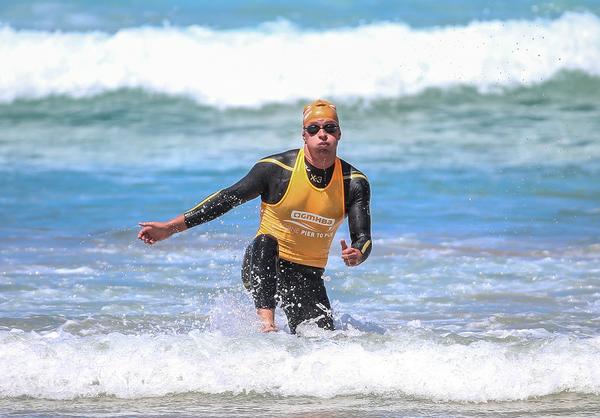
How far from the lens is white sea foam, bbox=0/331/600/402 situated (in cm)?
623

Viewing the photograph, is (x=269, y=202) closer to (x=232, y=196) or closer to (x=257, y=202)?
(x=232, y=196)

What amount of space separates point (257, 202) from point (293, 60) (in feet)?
29.9

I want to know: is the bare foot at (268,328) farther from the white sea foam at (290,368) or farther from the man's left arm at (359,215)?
the man's left arm at (359,215)

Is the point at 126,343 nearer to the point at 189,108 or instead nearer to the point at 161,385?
the point at 161,385

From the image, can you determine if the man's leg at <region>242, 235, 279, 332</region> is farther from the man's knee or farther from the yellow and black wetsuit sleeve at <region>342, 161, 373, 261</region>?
the yellow and black wetsuit sleeve at <region>342, 161, 373, 261</region>

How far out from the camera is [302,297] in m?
7.04

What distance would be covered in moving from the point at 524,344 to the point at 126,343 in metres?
2.25

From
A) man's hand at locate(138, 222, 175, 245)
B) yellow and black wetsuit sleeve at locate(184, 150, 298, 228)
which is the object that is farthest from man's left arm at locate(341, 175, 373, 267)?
man's hand at locate(138, 222, 175, 245)

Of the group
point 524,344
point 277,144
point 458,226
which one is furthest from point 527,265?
point 277,144

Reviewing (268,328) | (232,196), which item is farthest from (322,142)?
(268,328)

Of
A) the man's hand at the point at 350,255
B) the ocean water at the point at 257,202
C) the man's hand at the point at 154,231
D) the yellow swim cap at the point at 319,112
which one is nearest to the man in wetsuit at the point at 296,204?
the yellow swim cap at the point at 319,112

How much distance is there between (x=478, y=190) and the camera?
15477 millimetres

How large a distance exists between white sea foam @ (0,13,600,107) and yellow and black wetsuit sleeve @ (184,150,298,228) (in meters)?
13.8

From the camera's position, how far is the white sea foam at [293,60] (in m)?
20.9
